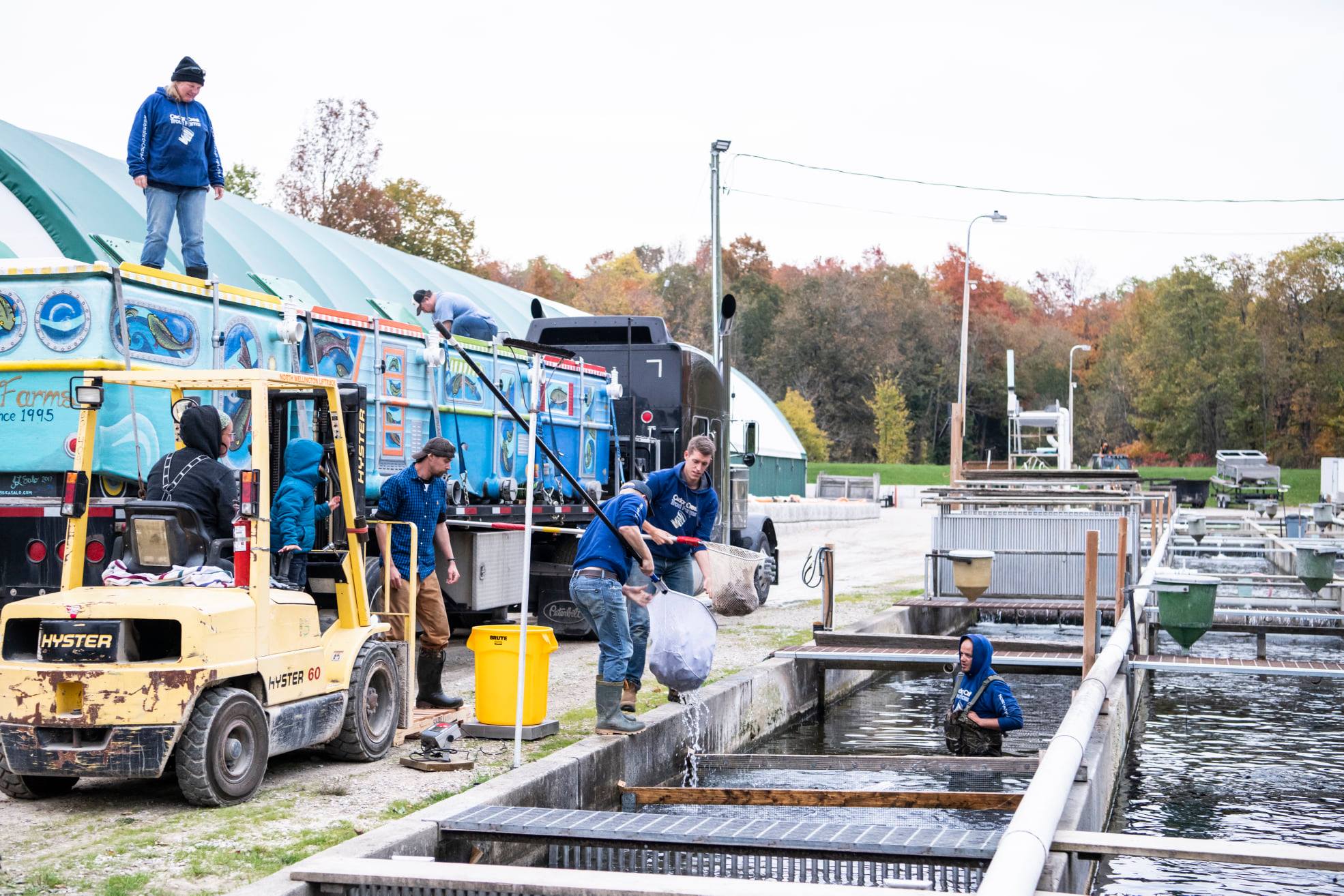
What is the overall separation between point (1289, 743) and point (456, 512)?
25.1ft

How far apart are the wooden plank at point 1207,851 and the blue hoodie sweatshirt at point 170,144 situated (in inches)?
313

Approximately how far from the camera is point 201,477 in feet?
24.5

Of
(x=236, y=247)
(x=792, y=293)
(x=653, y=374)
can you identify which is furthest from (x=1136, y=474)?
(x=792, y=293)

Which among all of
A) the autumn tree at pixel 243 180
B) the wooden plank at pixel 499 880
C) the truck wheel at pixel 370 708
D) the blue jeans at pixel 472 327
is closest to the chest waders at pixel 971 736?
the truck wheel at pixel 370 708

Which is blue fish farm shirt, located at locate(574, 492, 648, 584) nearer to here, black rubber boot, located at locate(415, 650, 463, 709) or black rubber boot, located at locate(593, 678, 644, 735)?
black rubber boot, located at locate(593, 678, 644, 735)

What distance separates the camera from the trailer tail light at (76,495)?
24.1ft

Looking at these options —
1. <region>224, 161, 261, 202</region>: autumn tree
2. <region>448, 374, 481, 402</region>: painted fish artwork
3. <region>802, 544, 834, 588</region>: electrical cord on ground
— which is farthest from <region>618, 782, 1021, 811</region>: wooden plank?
<region>224, 161, 261, 202</region>: autumn tree

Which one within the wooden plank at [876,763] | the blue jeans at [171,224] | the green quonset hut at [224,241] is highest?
the green quonset hut at [224,241]

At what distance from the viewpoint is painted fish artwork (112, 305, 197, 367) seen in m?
8.66

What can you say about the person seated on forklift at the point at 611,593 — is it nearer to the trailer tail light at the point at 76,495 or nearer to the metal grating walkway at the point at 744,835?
the metal grating walkway at the point at 744,835

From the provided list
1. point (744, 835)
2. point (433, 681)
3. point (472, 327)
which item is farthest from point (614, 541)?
point (472, 327)

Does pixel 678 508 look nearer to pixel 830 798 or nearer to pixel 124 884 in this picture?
pixel 830 798

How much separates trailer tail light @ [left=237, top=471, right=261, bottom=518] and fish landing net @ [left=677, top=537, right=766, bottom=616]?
2952 mm

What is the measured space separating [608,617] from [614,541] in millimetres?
478
